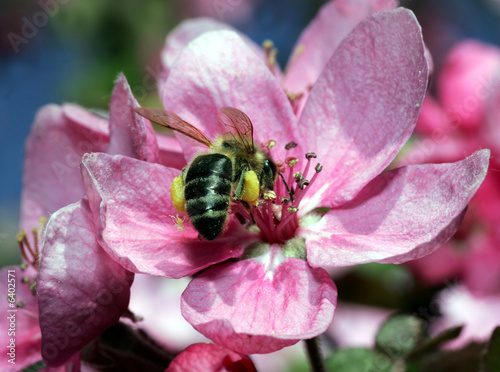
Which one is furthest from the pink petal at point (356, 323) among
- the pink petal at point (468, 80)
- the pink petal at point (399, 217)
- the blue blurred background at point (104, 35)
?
the blue blurred background at point (104, 35)

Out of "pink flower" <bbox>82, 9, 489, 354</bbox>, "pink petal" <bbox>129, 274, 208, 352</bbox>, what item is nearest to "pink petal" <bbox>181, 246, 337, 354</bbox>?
"pink flower" <bbox>82, 9, 489, 354</bbox>

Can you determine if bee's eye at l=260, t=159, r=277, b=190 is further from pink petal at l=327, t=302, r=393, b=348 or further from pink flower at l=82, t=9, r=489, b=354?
pink petal at l=327, t=302, r=393, b=348

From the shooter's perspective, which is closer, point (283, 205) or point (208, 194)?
point (208, 194)

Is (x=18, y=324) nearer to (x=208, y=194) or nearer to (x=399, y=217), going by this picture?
(x=208, y=194)

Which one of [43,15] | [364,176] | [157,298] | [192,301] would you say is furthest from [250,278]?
[43,15]

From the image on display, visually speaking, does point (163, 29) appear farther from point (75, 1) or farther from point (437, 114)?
point (437, 114)

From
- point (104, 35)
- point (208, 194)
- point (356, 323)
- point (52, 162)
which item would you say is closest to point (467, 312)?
point (356, 323)
